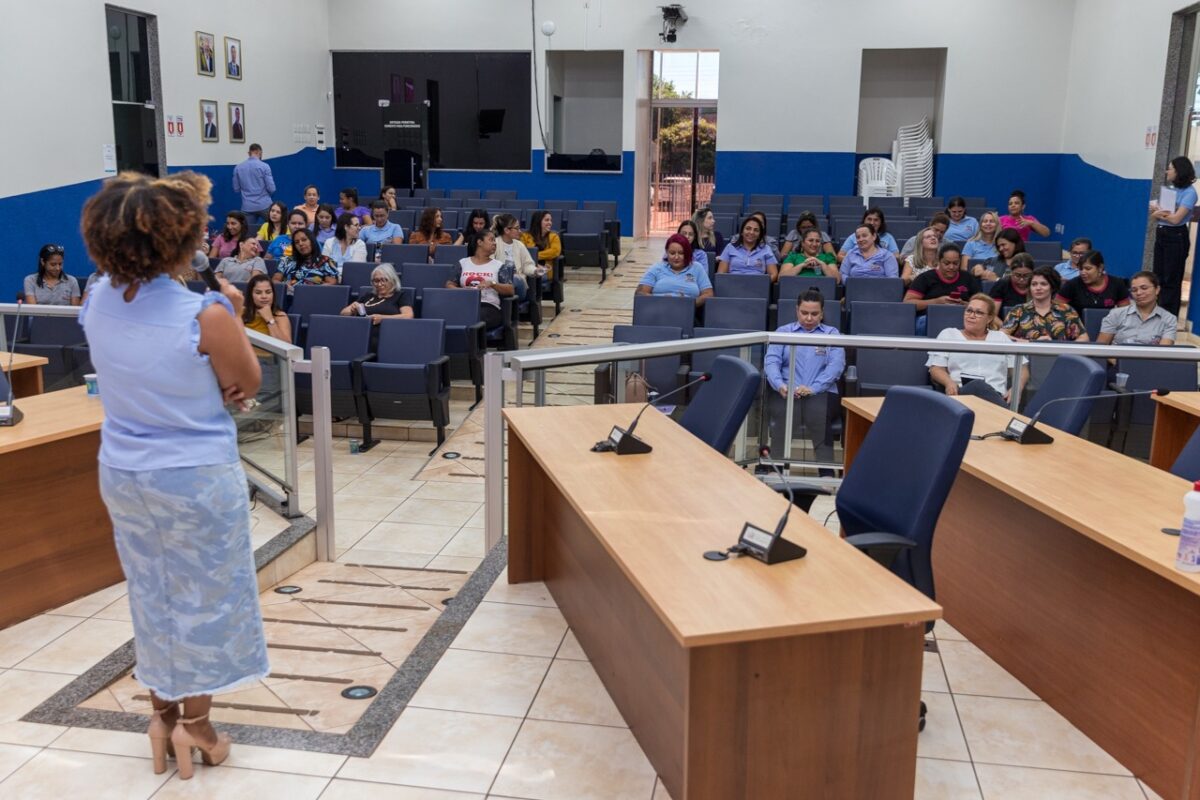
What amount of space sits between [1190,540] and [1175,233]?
25.5 ft

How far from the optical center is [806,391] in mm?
5348

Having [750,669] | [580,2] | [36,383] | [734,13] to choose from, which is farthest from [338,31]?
[750,669]

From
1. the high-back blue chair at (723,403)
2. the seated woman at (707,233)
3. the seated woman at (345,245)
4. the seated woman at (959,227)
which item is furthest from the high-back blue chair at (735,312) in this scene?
the seated woman at (959,227)

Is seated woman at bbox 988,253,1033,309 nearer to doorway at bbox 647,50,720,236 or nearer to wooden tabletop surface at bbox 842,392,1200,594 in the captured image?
wooden tabletop surface at bbox 842,392,1200,594

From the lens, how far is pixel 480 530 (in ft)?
19.8

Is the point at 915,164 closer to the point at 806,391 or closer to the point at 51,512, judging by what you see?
the point at 806,391

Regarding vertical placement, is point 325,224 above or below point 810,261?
above

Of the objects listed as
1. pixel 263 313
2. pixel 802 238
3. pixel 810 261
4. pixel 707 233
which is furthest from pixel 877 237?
pixel 263 313

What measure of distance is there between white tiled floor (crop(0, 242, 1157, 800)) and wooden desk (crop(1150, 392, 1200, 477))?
1.58m

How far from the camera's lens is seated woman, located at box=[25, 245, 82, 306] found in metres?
8.90

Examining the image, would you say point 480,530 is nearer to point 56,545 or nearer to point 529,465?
point 529,465

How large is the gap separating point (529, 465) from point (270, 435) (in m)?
1.47

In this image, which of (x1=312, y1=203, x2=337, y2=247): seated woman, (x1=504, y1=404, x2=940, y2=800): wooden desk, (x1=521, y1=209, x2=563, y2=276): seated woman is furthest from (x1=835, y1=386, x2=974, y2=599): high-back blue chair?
(x1=312, y1=203, x2=337, y2=247): seated woman

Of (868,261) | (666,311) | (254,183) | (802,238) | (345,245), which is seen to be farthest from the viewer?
(254,183)
